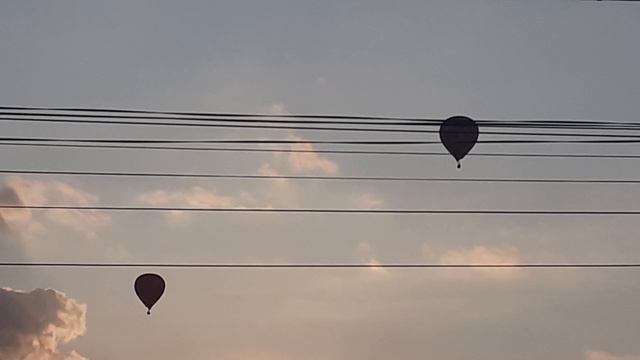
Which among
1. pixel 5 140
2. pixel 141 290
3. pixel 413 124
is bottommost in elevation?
pixel 5 140

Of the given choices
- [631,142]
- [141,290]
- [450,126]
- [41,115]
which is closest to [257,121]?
[41,115]

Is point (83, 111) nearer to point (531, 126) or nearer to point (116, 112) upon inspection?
point (116, 112)

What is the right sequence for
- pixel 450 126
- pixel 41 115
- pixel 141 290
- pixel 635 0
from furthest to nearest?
1. pixel 141 290
2. pixel 450 126
3. pixel 41 115
4. pixel 635 0

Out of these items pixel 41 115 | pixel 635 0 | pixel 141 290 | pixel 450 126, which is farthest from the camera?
pixel 141 290

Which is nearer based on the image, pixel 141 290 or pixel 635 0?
pixel 635 0

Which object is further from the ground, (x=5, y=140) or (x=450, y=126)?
(x=450, y=126)

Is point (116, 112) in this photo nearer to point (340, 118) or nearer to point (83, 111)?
point (83, 111)
